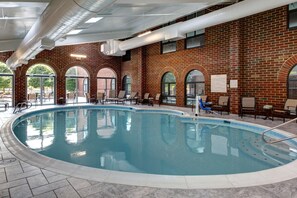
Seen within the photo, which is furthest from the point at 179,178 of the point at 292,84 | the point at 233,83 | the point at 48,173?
the point at 233,83

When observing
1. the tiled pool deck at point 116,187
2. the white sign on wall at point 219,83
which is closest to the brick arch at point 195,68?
the white sign on wall at point 219,83

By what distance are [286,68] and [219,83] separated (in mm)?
2676

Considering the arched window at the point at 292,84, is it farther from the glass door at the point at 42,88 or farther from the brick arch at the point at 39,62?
the glass door at the point at 42,88

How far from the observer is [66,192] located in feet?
7.39

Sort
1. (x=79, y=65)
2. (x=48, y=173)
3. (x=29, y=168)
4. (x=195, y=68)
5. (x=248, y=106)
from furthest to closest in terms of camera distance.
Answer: (x=79, y=65), (x=195, y=68), (x=248, y=106), (x=29, y=168), (x=48, y=173)

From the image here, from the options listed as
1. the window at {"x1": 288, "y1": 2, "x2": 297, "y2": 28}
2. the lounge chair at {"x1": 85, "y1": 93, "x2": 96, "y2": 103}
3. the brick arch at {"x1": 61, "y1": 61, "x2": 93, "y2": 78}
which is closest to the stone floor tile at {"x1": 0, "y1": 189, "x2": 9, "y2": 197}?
the window at {"x1": 288, "y1": 2, "x2": 297, "y2": 28}

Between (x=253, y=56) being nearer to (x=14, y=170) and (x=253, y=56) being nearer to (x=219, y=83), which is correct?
(x=219, y=83)

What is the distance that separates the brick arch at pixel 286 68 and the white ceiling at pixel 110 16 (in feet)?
9.73

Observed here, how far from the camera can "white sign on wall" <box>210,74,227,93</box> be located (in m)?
9.17

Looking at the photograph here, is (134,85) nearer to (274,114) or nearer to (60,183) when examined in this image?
(274,114)

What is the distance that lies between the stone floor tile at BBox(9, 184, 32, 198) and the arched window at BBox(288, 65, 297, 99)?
26.8ft

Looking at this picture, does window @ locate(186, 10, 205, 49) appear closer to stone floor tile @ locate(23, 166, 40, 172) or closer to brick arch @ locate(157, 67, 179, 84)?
brick arch @ locate(157, 67, 179, 84)

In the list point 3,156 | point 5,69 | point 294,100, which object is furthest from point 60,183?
point 5,69

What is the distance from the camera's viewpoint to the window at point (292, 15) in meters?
7.16
